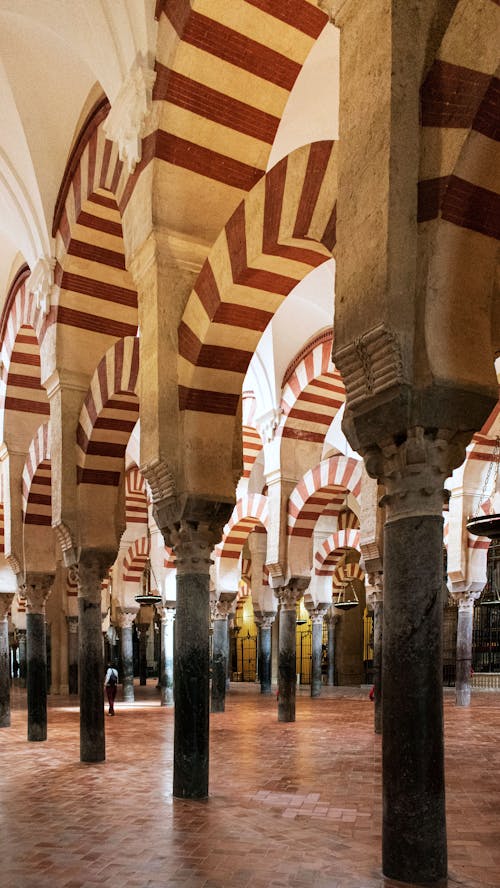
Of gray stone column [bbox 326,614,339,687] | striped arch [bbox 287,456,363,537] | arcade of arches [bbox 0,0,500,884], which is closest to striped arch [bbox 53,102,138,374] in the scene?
arcade of arches [bbox 0,0,500,884]

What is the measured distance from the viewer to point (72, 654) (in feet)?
52.5

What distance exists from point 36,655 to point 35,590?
692mm

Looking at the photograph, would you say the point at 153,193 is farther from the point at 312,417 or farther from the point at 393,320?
the point at 312,417

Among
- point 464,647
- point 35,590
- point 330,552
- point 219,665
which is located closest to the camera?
point 35,590

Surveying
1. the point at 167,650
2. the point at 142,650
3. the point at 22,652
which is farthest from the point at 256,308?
the point at 142,650

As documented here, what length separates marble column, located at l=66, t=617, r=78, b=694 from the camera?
52.1 feet

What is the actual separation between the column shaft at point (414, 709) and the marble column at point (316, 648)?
11.8 meters

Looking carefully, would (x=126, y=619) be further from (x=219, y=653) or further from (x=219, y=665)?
(x=219, y=665)

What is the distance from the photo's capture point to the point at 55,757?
6805 mm

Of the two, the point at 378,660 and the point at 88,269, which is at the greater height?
the point at 88,269

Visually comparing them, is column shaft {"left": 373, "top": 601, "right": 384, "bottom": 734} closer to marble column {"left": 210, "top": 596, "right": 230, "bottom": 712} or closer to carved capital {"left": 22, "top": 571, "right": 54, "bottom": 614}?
marble column {"left": 210, "top": 596, "right": 230, "bottom": 712}

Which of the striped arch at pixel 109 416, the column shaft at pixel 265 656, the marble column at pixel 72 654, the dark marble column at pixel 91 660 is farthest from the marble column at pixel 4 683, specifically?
the column shaft at pixel 265 656

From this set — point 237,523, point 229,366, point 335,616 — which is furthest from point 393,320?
point 335,616

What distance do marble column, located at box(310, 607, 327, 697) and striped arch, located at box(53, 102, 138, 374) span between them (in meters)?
8.47
